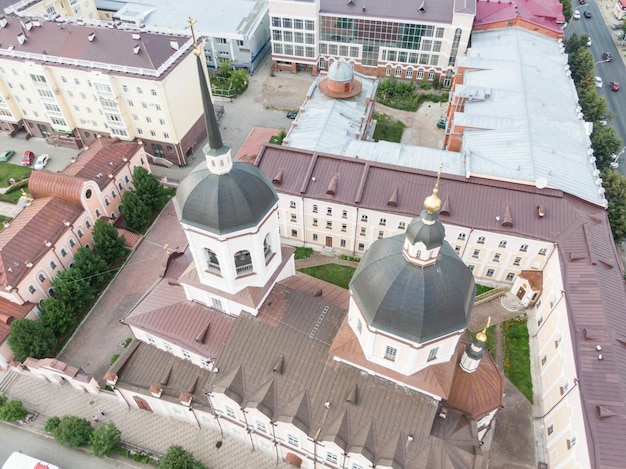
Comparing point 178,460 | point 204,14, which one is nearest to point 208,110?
point 178,460

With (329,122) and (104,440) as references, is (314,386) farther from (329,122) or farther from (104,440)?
(329,122)

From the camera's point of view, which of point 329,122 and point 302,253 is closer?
point 302,253

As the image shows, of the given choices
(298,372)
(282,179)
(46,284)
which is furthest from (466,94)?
(46,284)

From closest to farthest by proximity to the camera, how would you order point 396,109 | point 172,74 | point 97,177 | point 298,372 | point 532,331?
point 298,372 → point 532,331 → point 97,177 → point 172,74 → point 396,109

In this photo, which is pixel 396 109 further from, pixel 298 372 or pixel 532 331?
pixel 298 372

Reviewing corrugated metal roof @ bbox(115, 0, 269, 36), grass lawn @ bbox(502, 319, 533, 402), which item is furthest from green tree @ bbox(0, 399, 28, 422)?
corrugated metal roof @ bbox(115, 0, 269, 36)

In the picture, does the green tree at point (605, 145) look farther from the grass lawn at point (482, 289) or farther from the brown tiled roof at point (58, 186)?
the brown tiled roof at point (58, 186)

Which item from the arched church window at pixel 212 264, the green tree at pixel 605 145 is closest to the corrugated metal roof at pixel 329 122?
the arched church window at pixel 212 264

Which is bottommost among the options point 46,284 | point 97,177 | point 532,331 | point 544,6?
point 532,331
